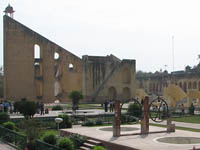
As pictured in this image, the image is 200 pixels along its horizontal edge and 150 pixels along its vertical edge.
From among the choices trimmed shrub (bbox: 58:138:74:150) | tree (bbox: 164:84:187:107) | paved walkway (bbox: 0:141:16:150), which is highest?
tree (bbox: 164:84:187:107)

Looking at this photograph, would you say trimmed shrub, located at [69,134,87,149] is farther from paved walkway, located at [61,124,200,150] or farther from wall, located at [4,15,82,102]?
wall, located at [4,15,82,102]

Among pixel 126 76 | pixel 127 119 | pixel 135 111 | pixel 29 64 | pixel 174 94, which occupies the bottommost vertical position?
pixel 127 119

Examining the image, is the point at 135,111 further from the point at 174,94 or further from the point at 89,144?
the point at 89,144

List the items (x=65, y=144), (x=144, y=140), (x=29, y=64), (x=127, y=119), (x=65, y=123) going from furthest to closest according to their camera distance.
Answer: (x=29, y=64) < (x=127, y=119) < (x=65, y=123) < (x=144, y=140) < (x=65, y=144)

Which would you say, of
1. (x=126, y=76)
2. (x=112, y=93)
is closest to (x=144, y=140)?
(x=112, y=93)

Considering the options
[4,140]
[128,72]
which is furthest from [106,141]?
[128,72]

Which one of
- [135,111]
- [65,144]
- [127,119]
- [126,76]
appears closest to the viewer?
[65,144]

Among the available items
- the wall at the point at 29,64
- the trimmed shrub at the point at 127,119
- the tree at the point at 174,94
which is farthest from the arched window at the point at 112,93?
the trimmed shrub at the point at 127,119

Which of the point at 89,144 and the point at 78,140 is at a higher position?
the point at 78,140

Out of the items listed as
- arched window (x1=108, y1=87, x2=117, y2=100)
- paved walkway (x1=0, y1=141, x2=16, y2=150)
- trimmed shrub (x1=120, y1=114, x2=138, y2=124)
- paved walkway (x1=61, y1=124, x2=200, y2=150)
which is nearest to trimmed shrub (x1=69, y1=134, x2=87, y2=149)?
paved walkway (x1=61, y1=124, x2=200, y2=150)

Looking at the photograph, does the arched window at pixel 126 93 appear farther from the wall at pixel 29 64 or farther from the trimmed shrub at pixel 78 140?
the trimmed shrub at pixel 78 140

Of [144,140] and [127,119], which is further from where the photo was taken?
[127,119]

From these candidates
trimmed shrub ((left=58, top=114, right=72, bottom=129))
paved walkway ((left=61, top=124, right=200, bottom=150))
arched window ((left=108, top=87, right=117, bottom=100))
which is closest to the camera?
paved walkway ((left=61, top=124, right=200, bottom=150))

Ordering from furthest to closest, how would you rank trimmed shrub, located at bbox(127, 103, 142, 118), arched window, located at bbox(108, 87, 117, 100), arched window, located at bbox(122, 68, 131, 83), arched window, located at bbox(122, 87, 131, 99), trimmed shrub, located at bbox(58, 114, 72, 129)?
arched window, located at bbox(122, 87, 131, 99), arched window, located at bbox(122, 68, 131, 83), arched window, located at bbox(108, 87, 117, 100), trimmed shrub, located at bbox(127, 103, 142, 118), trimmed shrub, located at bbox(58, 114, 72, 129)
